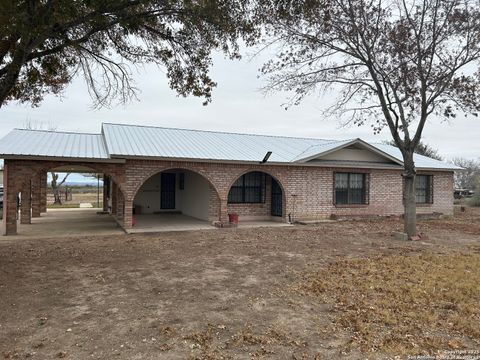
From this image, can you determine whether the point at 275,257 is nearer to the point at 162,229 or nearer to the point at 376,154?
the point at 162,229

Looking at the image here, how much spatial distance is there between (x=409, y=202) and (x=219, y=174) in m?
6.87

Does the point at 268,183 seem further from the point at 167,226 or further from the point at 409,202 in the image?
the point at 409,202

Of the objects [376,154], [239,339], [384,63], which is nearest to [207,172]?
[384,63]

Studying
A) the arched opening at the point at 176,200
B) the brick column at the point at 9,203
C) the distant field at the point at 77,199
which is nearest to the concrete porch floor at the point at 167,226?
the arched opening at the point at 176,200

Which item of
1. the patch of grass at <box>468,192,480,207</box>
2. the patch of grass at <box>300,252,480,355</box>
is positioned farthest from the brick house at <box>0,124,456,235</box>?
the patch of grass at <box>468,192,480,207</box>

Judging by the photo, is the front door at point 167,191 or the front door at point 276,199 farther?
the front door at point 167,191

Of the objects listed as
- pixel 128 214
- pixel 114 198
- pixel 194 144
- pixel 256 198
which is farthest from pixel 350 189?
pixel 114 198

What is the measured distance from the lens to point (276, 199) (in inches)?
664

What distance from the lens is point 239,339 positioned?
410 cm

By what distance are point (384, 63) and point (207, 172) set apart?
7253mm

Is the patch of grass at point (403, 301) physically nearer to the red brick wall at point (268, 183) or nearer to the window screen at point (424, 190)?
the red brick wall at point (268, 183)

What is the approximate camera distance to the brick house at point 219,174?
1248 cm

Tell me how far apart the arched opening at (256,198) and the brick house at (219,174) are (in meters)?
0.05

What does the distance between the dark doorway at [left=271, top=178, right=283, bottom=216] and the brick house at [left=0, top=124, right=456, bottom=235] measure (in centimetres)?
5
